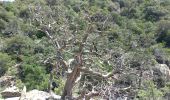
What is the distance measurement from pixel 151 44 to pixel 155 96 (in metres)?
19.8

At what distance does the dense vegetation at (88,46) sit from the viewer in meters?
10.6

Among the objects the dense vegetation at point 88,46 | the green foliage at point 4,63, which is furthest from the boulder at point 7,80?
the green foliage at point 4,63

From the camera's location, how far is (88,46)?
1098 centimetres

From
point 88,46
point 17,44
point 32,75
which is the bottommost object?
point 17,44

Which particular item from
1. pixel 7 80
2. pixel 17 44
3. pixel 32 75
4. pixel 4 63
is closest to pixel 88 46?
pixel 32 75

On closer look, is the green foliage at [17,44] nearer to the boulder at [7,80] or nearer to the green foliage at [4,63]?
the green foliage at [4,63]

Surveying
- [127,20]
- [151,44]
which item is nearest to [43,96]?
[151,44]

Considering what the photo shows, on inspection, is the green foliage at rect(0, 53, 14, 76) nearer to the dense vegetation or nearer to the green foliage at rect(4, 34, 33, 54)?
the dense vegetation

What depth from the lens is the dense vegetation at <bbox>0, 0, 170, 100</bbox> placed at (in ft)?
34.9

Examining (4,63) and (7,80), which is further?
(4,63)

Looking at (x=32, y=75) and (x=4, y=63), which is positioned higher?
(x=32, y=75)

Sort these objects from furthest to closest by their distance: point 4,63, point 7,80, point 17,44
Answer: point 17,44 → point 4,63 → point 7,80

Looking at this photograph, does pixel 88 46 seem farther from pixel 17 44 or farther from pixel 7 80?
pixel 17 44

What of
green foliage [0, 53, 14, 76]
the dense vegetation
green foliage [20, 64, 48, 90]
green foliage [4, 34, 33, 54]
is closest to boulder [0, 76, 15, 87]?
the dense vegetation
